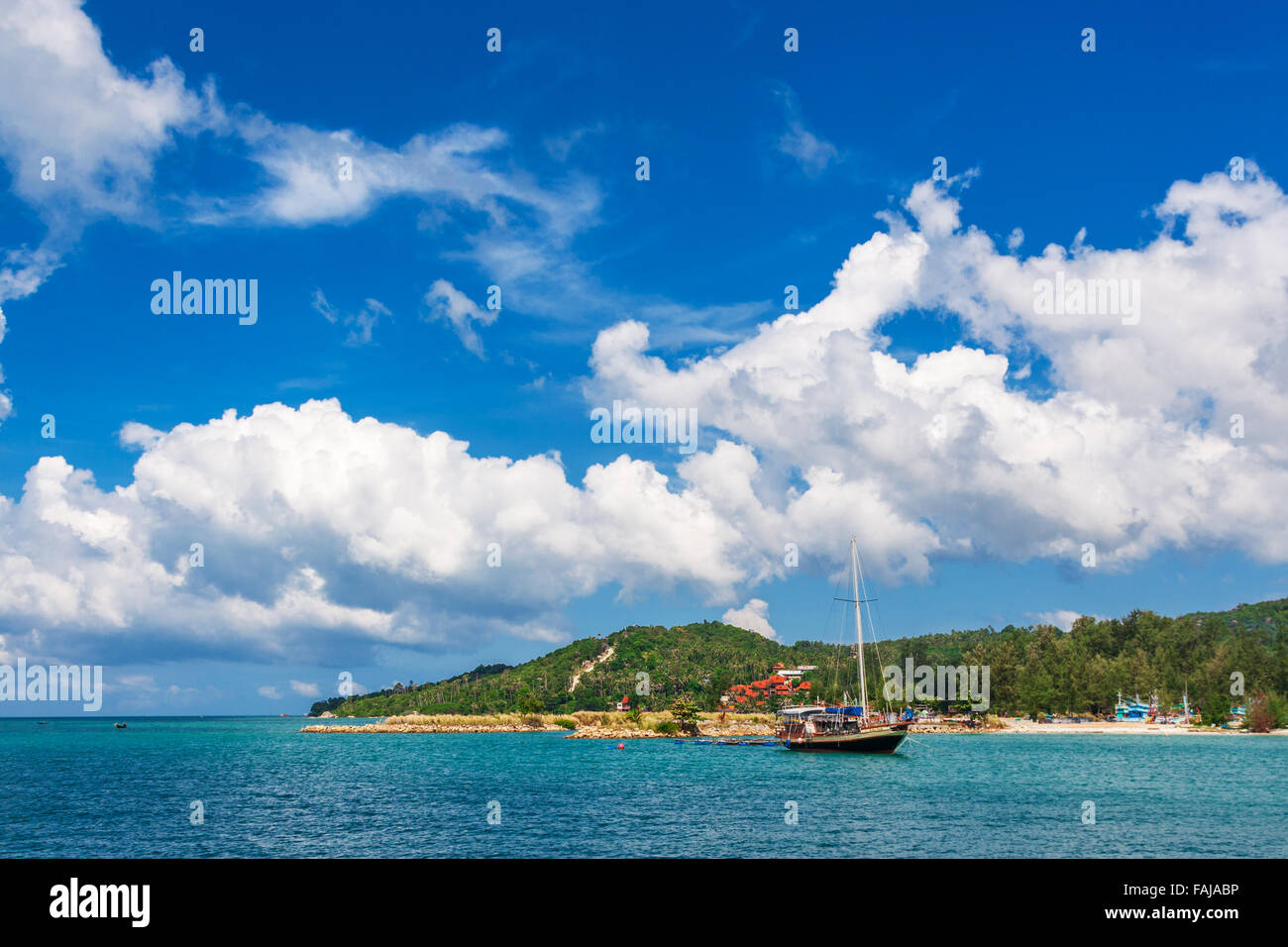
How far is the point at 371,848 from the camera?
35.7 meters

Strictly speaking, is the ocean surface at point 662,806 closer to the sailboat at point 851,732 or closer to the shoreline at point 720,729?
the sailboat at point 851,732

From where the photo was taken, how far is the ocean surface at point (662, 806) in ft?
118

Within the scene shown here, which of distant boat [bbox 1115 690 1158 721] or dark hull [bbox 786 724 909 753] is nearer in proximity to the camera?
dark hull [bbox 786 724 909 753]

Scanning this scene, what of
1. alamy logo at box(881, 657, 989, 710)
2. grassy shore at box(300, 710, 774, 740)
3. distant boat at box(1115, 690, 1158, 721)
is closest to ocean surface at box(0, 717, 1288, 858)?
grassy shore at box(300, 710, 774, 740)

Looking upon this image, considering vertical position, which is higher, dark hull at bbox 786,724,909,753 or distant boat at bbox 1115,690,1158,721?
dark hull at bbox 786,724,909,753

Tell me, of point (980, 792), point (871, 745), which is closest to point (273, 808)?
point (980, 792)
